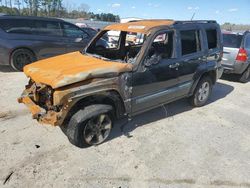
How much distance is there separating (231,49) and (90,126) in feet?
20.3

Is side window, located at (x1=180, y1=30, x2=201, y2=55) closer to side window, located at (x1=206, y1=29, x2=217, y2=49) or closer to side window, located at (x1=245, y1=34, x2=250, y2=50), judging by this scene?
side window, located at (x1=206, y1=29, x2=217, y2=49)

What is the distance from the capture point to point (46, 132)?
14.4 feet

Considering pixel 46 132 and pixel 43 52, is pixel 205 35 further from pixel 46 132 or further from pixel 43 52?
pixel 43 52

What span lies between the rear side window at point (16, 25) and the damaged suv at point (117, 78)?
395cm

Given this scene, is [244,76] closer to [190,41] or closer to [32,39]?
[190,41]

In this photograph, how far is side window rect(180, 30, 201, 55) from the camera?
4.99m

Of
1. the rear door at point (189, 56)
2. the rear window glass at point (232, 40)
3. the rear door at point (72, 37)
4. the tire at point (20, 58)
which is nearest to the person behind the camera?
the rear door at point (189, 56)

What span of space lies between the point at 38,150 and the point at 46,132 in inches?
21.4

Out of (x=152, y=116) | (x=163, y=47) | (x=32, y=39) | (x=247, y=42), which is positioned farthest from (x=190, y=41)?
(x=32, y=39)

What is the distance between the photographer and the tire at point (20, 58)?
25.9 ft

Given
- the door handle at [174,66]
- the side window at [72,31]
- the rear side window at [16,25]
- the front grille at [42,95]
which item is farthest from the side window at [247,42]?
the rear side window at [16,25]

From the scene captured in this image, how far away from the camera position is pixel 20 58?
807 centimetres

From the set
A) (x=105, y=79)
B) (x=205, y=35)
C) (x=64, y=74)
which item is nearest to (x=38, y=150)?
(x=64, y=74)

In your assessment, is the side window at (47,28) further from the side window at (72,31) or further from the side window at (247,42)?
the side window at (247,42)
